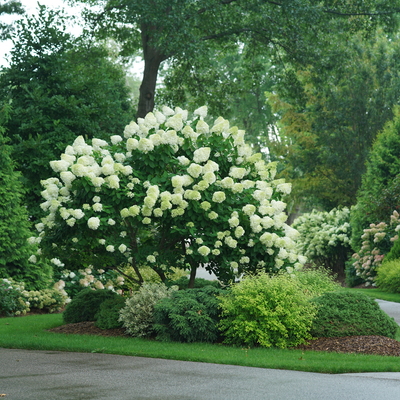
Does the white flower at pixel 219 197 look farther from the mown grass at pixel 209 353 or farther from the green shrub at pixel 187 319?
the mown grass at pixel 209 353

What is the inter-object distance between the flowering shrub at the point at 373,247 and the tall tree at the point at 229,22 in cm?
609

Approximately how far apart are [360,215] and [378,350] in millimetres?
12932

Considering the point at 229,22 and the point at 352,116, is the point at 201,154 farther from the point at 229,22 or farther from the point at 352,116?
the point at 352,116

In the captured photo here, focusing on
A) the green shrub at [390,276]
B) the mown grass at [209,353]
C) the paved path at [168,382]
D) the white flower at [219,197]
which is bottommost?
the paved path at [168,382]

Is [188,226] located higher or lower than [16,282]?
higher

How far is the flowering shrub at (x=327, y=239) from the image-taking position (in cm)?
2217

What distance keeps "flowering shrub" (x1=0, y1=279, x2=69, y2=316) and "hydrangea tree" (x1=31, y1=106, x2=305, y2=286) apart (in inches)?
121

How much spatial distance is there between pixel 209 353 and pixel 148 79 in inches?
447

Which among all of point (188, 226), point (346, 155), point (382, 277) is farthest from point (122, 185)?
point (346, 155)

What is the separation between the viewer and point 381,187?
1927 cm

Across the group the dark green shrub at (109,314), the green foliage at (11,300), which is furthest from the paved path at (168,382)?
the green foliage at (11,300)

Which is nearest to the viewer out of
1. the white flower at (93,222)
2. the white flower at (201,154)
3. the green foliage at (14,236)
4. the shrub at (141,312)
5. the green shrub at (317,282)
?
the white flower at (93,222)

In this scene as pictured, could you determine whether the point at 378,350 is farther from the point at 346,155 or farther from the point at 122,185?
the point at 346,155

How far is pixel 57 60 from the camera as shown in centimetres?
1598
